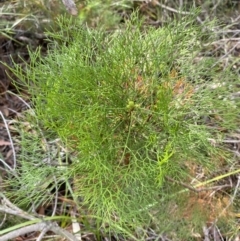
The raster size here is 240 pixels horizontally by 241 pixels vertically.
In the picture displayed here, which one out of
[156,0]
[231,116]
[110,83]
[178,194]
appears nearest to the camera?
[110,83]

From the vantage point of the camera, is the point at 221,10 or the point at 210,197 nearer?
the point at 210,197

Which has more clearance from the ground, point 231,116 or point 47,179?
point 231,116

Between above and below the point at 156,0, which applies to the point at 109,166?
below

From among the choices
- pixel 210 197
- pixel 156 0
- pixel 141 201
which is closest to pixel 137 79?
pixel 141 201

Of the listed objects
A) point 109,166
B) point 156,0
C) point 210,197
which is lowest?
point 210,197

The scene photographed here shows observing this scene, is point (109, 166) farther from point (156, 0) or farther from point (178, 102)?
point (156, 0)

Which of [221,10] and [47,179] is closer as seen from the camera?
[47,179]

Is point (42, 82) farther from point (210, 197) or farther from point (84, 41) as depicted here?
point (210, 197)

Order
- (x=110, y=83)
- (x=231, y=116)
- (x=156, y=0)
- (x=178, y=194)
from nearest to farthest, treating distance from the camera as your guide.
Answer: (x=110, y=83), (x=231, y=116), (x=178, y=194), (x=156, y=0)

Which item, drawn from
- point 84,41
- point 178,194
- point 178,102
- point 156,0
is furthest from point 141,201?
point 156,0
